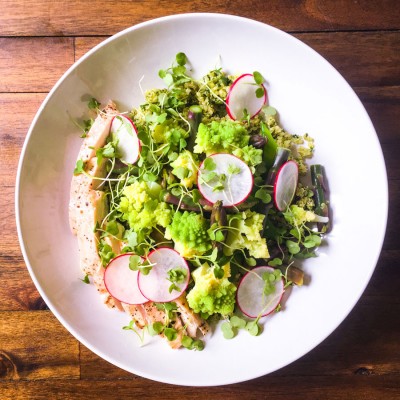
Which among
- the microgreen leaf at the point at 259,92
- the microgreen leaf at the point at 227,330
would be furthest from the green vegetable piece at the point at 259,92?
the microgreen leaf at the point at 227,330

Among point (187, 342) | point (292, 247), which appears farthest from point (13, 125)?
point (292, 247)

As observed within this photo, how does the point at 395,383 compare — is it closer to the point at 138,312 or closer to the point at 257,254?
the point at 257,254

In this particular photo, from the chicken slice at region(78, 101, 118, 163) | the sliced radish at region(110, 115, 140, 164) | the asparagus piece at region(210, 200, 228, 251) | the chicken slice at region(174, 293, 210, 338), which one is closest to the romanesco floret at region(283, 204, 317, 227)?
the asparagus piece at region(210, 200, 228, 251)

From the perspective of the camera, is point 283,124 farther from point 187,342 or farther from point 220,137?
point 187,342

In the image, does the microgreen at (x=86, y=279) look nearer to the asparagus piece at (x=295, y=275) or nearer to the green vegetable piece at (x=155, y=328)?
the green vegetable piece at (x=155, y=328)

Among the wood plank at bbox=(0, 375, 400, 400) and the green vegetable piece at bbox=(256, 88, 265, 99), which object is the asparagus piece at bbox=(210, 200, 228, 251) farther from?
the wood plank at bbox=(0, 375, 400, 400)

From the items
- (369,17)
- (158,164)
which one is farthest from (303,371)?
(369,17)
